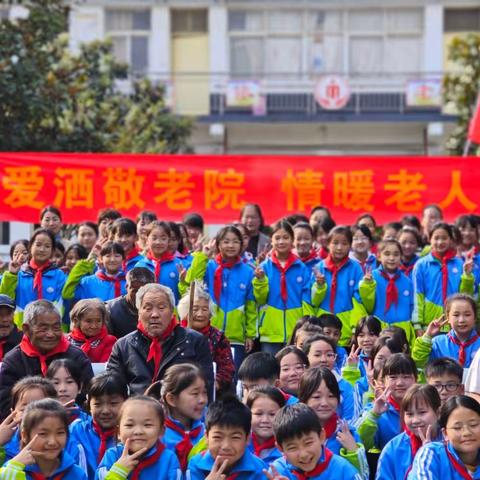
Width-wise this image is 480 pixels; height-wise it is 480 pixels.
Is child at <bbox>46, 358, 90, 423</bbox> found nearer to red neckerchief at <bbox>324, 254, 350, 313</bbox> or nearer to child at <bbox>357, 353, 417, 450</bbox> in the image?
child at <bbox>357, 353, 417, 450</bbox>

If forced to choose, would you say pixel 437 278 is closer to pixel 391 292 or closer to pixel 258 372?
pixel 391 292

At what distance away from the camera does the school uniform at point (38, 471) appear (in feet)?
23.4

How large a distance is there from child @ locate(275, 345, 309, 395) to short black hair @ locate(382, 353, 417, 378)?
56 centimetres

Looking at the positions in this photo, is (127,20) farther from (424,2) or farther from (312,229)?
(312,229)

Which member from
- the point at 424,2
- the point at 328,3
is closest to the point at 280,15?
the point at 328,3

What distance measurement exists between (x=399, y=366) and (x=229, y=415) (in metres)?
1.78

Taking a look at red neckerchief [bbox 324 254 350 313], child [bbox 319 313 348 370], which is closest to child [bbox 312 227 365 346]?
red neckerchief [bbox 324 254 350 313]

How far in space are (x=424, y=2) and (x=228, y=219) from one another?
54.0ft

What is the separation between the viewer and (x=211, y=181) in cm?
1405

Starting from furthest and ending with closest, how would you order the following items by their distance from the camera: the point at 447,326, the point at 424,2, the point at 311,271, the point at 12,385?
the point at 424,2 → the point at 311,271 → the point at 447,326 → the point at 12,385

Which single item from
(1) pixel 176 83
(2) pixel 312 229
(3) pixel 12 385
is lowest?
(3) pixel 12 385

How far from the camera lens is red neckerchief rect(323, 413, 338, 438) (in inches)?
319

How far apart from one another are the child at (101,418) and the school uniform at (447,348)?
280 centimetres

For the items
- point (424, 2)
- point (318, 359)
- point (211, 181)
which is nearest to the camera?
point (318, 359)
